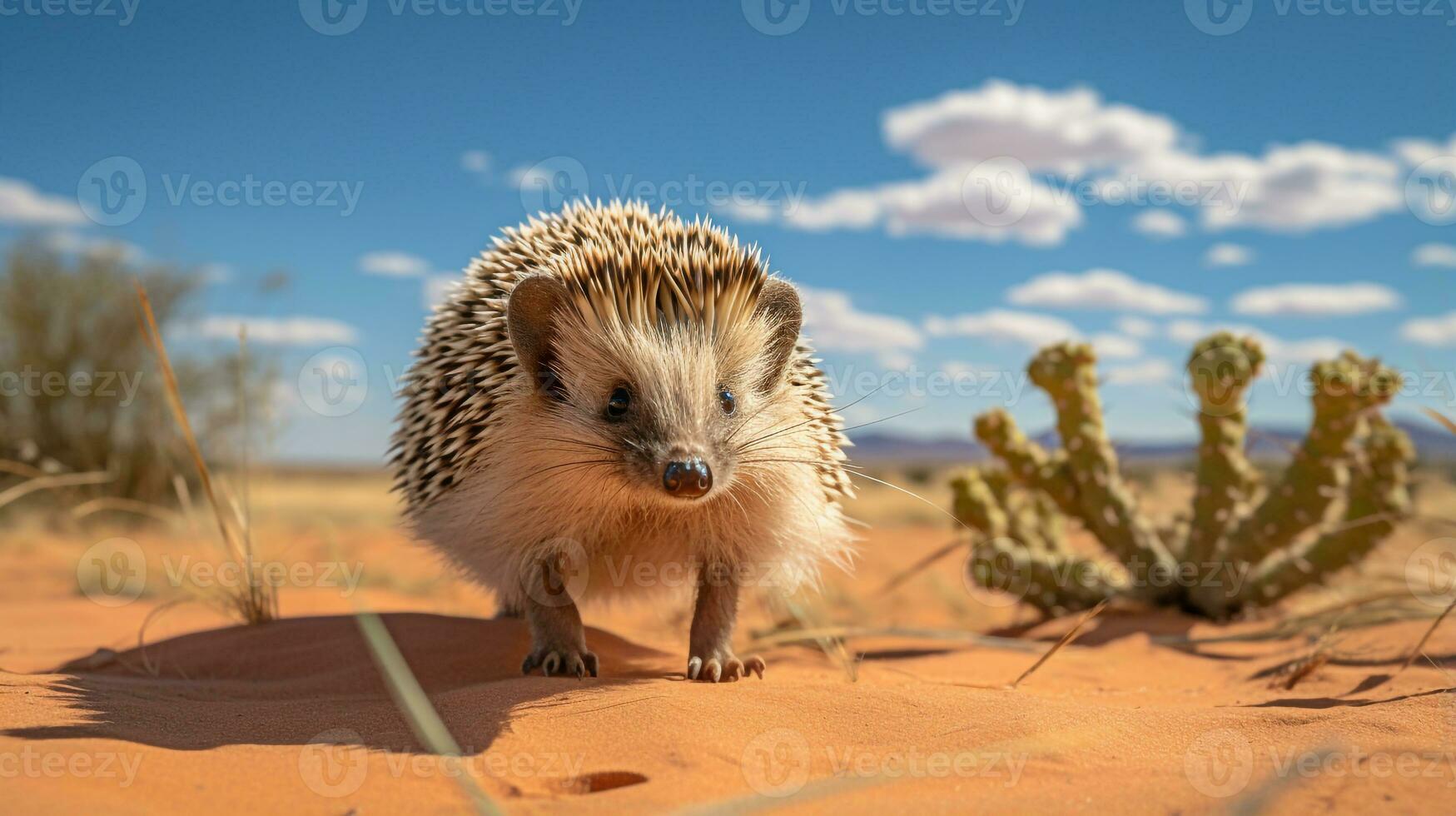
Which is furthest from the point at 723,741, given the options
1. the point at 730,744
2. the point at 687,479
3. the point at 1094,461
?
the point at 1094,461

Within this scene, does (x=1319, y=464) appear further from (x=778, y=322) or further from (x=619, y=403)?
(x=619, y=403)

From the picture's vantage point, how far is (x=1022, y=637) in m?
7.38

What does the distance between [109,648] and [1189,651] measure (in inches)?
277

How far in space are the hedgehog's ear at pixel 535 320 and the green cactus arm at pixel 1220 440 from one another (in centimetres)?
513

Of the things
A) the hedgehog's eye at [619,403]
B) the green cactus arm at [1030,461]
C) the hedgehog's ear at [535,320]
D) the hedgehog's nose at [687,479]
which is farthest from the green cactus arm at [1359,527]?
the hedgehog's ear at [535,320]

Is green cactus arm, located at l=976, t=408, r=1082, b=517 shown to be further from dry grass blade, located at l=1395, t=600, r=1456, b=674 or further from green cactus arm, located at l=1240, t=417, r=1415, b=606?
dry grass blade, located at l=1395, t=600, r=1456, b=674

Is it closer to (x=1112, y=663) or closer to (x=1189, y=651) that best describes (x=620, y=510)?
(x=1112, y=663)

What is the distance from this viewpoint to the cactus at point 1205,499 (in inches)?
275

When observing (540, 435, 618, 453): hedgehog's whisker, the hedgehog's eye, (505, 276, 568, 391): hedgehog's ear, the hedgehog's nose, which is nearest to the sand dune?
the hedgehog's nose

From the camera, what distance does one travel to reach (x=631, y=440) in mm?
4434

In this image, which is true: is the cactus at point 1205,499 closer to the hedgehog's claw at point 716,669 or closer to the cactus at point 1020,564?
the cactus at point 1020,564

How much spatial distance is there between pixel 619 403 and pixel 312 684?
7.02 feet

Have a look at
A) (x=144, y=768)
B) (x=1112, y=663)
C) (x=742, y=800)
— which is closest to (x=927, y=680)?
(x=1112, y=663)

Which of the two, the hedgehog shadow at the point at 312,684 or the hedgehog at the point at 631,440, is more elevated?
the hedgehog at the point at 631,440
